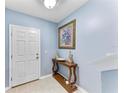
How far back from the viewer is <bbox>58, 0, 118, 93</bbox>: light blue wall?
1930 millimetres

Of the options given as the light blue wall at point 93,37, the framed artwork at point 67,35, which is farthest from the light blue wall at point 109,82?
the framed artwork at point 67,35

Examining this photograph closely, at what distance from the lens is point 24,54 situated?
11.9 ft

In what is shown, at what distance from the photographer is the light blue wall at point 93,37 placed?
1930 millimetres

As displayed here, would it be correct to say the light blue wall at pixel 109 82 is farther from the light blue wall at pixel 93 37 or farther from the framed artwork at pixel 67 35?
the framed artwork at pixel 67 35

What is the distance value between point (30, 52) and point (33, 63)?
1.44ft

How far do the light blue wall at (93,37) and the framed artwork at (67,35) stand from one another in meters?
0.22

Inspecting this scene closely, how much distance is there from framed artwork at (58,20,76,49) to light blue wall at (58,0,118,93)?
218 millimetres

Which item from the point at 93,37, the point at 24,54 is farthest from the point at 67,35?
the point at 24,54

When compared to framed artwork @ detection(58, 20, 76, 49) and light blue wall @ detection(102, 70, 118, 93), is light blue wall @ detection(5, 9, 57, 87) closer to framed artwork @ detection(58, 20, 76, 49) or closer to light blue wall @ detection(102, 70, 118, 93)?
framed artwork @ detection(58, 20, 76, 49)

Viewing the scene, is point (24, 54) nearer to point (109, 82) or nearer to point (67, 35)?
point (67, 35)

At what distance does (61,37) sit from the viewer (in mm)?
4285

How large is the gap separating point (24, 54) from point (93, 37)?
2.41 m
